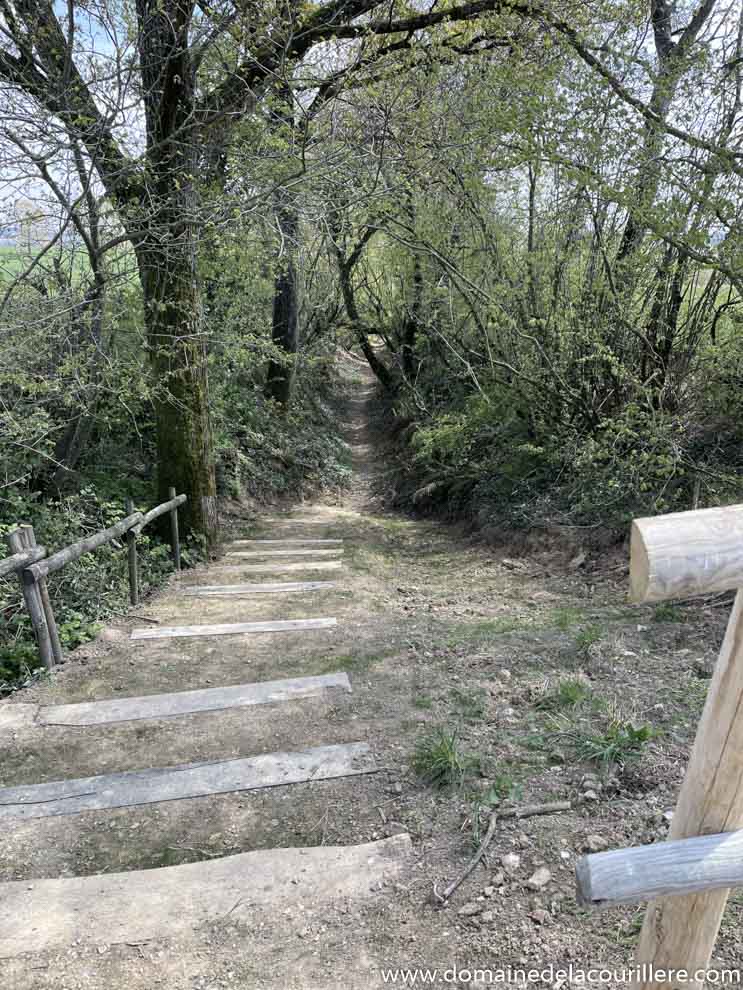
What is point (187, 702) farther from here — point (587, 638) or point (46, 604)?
point (587, 638)

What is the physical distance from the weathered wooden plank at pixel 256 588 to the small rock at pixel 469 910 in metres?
4.17

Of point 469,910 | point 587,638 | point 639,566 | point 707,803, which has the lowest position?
point 469,910

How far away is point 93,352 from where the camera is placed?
614 cm

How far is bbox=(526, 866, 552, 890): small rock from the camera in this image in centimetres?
225

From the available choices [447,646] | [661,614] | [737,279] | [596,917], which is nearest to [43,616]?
[447,646]

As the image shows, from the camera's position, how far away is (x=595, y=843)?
241cm

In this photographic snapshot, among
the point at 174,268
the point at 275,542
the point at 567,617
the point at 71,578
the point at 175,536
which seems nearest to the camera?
the point at 567,617

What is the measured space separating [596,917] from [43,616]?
3.76 meters

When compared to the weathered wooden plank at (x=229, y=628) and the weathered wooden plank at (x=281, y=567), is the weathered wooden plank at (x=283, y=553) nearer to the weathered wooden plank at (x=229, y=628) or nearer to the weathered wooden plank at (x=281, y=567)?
the weathered wooden plank at (x=281, y=567)

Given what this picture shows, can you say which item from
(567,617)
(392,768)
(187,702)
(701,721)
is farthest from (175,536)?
(701,721)

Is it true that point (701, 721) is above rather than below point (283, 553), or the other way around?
above

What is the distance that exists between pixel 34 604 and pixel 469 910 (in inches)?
134

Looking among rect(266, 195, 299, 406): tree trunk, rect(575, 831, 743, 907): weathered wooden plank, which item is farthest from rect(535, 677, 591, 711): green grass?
rect(266, 195, 299, 406): tree trunk

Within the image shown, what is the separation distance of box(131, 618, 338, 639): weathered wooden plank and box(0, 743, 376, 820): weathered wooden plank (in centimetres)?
189
